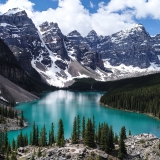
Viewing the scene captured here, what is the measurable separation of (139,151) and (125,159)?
14.4 feet

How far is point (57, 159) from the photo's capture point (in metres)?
49.2

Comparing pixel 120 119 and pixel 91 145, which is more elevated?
pixel 91 145

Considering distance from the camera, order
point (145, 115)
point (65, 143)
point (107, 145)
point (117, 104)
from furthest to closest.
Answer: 1. point (117, 104)
2. point (145, 115)
3. point (65, 143)
4. point (107, 145)

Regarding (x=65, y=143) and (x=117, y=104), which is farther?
(x=117, y=104)

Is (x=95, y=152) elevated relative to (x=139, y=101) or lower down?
elevated

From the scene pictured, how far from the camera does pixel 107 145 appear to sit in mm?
52375

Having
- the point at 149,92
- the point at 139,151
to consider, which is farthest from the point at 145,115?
the point at 139,151

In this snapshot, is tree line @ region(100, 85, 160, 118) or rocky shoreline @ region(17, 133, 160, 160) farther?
tree line @ region(100, 85, 160, 118)

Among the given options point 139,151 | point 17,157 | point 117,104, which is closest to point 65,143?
point 17,157

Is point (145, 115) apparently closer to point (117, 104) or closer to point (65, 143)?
point (117, 104)

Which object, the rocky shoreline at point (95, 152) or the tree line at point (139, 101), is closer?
the rocky shoreline at point (95, 152)

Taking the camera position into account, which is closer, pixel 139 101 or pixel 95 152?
pixel 95 152

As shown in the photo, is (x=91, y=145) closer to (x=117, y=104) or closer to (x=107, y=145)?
(x=107, y=145)

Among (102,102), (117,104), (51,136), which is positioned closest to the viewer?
(51,136)
